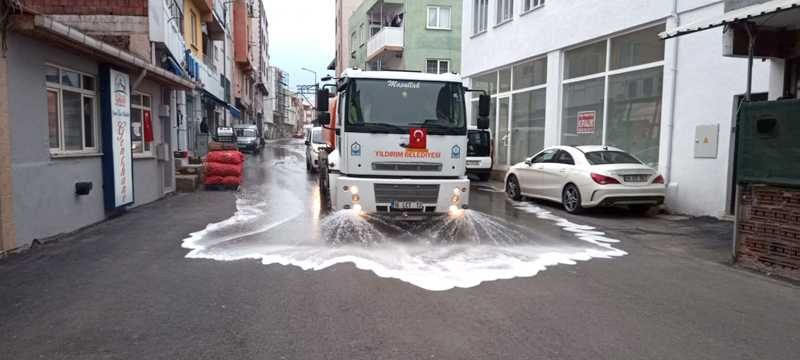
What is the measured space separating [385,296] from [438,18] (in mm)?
28470

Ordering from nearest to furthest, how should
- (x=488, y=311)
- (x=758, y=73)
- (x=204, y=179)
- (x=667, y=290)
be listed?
(x=488, y=311) < (x=667, y=290) < (x=758, y=73) < (x=204, y=179)

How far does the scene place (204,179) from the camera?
15930mm

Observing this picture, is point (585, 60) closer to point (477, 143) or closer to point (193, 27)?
point (477, 143)

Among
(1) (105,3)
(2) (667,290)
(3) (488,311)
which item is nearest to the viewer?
(3) (488,311)

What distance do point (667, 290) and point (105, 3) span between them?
14.5m

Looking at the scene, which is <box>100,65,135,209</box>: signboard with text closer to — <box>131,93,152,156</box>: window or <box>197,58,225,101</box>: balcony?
<box>131,93,152,156</box>: window

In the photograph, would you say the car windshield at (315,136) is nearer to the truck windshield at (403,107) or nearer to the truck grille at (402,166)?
the truck windshield at (403,107)

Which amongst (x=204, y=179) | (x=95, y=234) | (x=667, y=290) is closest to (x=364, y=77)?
(x=95, y=234)

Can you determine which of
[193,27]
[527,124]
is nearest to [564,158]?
[527,124]

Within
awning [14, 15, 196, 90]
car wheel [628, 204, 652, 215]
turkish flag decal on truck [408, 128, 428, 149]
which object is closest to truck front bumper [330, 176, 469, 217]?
turkish flag decal on truck [408, 128, 428, 149]

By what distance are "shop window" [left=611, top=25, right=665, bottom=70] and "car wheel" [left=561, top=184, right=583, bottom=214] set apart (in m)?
3.87

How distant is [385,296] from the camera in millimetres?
5488

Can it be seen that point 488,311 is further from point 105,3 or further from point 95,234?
point 105,3

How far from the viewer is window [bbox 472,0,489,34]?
71.7ft
